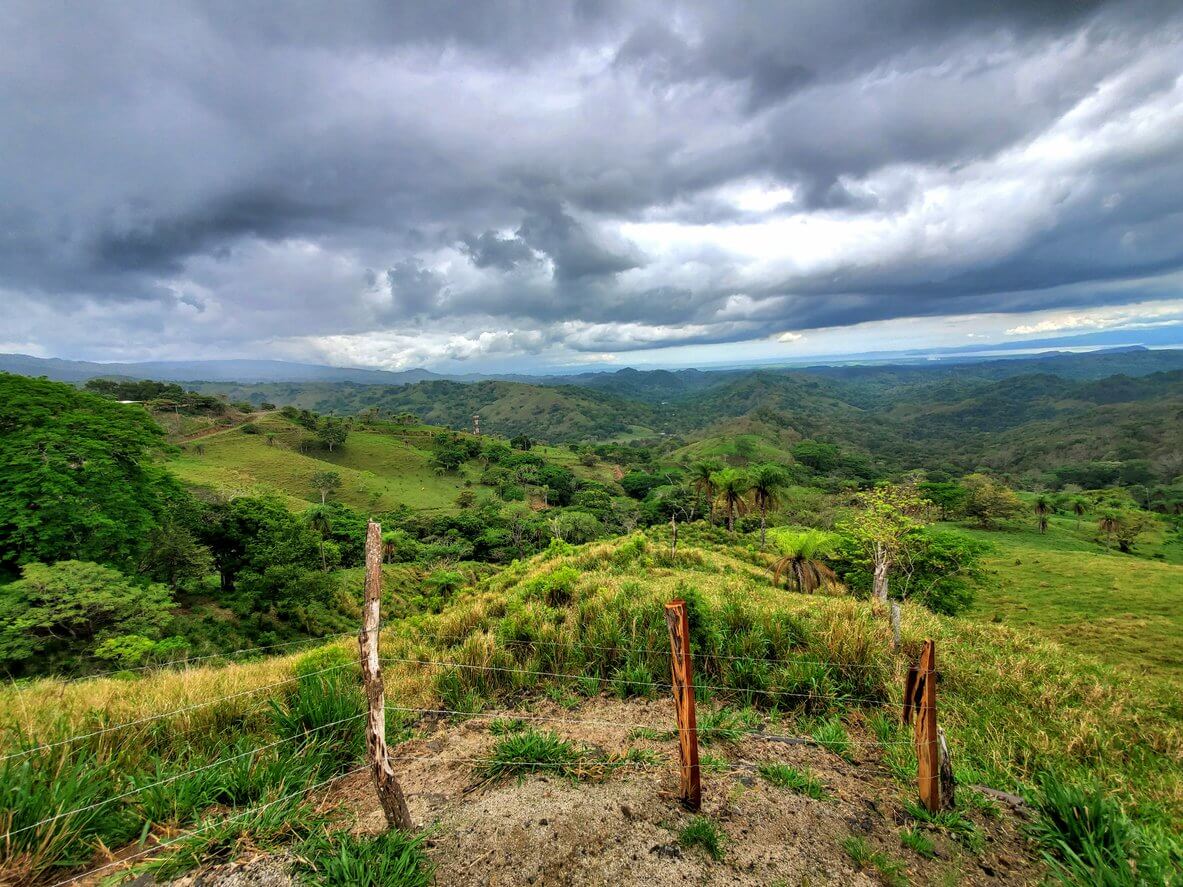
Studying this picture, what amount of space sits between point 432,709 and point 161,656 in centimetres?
1995

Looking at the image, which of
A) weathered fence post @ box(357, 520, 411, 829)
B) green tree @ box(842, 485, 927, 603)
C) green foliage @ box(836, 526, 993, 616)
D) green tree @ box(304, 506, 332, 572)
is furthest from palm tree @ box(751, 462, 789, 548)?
green tree @ box(304, 506, 332, 572)

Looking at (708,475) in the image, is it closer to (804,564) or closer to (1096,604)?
(804,564)

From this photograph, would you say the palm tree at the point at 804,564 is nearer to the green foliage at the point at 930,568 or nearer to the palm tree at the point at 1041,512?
the green foliage at the point at 930,568

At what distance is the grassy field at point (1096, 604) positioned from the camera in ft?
54.2

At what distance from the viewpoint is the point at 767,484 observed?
120ft

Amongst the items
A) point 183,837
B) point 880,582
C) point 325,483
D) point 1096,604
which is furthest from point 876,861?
point 325,483

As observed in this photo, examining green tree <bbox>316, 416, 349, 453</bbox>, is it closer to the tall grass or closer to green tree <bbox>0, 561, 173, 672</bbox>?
green tree <bbox>0, 561, 173, 672</bbox>

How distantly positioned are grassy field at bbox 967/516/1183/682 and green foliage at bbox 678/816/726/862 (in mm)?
17368

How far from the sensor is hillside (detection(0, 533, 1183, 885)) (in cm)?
357

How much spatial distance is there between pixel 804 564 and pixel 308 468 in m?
80.9

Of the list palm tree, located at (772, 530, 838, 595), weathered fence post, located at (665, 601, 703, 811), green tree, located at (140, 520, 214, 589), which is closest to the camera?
weathered fence post, located at (665, 601, 703, 811)

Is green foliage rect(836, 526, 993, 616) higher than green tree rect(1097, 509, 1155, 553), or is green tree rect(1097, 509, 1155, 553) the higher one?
green foliage rect(836, 526, 993, 616)

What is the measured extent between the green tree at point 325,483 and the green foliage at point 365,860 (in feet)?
239

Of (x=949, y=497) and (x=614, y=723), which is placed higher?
(x=614, y=723)
